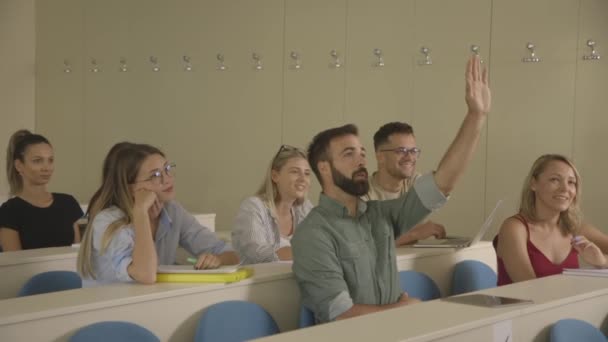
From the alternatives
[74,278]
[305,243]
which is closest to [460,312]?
[305,243]

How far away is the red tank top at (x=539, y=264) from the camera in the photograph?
346 cm

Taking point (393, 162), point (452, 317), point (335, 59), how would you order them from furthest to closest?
point (335, 59) → point (393, 162) → point (452, 317)

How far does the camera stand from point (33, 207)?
Result: 14.5ft

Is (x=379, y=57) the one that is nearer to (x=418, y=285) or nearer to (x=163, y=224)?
(x=418, y=285)

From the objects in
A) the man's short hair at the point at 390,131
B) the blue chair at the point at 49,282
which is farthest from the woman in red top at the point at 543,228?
the blue chair at the point at 49,282

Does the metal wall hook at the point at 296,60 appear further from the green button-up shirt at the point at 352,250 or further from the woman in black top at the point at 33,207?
the green button-up shirt at the point at 352,250

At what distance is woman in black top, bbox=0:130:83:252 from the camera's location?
4316mm

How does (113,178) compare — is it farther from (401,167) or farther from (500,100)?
(500,100)

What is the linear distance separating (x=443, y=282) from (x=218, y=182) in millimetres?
3517

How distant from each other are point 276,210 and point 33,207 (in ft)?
4.67

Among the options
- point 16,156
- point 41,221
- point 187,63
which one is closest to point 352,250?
point 41,221

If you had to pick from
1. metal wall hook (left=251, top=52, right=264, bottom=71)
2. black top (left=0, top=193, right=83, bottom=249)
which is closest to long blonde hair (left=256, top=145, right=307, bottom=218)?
black top (left=0, top=193, right=83, bottom=249)

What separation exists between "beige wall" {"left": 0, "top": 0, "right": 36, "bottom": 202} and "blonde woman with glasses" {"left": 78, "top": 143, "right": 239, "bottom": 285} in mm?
4960

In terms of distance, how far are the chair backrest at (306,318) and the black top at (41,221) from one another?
2120mm
